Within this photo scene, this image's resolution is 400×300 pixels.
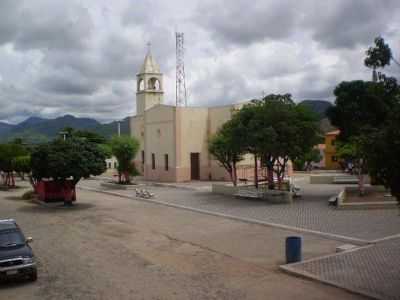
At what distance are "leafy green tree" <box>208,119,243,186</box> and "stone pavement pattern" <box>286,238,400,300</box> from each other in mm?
13609

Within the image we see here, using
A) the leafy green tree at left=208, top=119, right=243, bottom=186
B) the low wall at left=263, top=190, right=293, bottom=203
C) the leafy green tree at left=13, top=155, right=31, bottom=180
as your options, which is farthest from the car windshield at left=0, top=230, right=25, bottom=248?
the leafy green tree at left=13, top=155, right=31, bottom=180

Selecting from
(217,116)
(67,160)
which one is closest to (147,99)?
(217,116)

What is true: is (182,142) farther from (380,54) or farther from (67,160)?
(380,54)

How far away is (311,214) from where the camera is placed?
21.1 metres

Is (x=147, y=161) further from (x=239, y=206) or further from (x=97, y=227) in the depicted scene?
A: (x=97, y=227)

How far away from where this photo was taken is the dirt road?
11016 mm

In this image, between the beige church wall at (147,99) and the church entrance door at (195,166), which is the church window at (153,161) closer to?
the church entrance door at (195,166)

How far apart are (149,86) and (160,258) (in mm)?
39524

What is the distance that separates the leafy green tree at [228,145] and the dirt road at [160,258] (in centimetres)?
613

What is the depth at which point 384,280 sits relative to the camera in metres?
11.1

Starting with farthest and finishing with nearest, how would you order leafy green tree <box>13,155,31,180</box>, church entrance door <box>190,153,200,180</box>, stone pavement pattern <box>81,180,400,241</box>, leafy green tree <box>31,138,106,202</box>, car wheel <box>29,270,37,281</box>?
1. church entrance door <box>190,153,200,180</box>
2. leafy green tree <box>13,155,31,180</box>
3. leafy green tree <box>31,138,106,202</box>
4. stone pavement pattern <box>81,180,400,241</box>
5. car wheel <box>29,270,37,281</box>

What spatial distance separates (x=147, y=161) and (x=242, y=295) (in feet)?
122

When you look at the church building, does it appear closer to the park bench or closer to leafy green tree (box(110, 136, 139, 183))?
leafy green tree (box(110, 136, 139, 183))

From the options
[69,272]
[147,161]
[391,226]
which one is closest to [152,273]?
[69,272]
